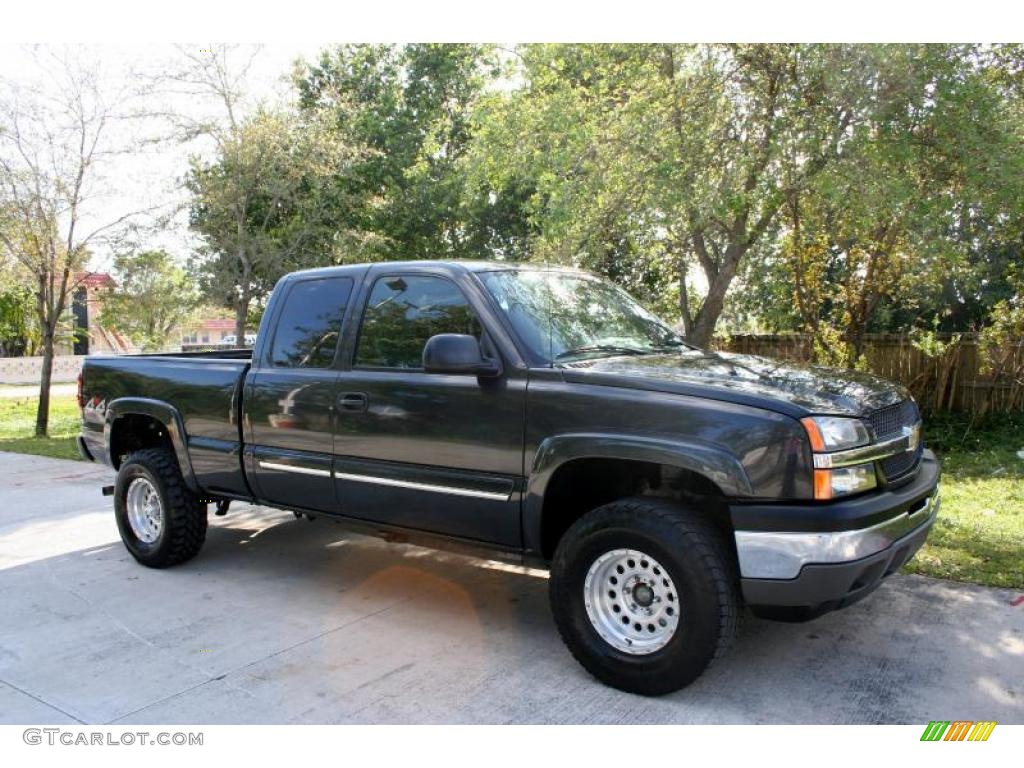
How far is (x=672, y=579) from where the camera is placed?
3.60 m

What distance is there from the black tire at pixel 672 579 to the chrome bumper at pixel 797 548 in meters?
0.15

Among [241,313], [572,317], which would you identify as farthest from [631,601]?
[241,313]

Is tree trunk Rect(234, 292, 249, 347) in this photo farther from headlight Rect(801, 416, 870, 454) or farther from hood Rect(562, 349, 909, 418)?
headlight Rect(801, 416, 870, 454)

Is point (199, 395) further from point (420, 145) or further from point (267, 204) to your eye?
point (420, 145)

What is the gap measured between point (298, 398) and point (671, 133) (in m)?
4.89

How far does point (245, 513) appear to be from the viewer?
762 cm

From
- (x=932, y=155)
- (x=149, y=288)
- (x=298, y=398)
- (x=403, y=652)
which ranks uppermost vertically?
(x=932, y=155)

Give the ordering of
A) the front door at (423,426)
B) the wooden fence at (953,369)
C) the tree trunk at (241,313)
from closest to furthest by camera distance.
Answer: the front door at (423,426)
the wooden fence at (953,369)
the tree trunk at (241,313)

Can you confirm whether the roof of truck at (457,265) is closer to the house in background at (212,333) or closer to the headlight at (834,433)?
the headlight at (834,433)

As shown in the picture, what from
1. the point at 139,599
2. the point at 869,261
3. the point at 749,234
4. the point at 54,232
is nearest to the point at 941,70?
the point at 749,234

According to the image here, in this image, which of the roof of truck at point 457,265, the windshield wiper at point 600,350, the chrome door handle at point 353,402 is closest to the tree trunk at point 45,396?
the roof of truck at point 457,265

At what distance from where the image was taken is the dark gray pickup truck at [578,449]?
3.44m
